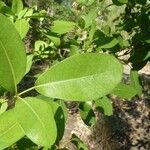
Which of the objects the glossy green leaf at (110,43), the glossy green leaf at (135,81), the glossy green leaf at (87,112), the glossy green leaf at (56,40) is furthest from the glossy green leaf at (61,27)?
the glossy green leaf at (135,81)

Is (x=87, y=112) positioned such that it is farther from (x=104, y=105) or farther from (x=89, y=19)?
(x=89, y=19)

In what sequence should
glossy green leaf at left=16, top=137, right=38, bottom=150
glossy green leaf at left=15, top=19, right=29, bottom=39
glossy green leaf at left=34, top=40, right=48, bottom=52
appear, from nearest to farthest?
glossy green leaf at left=16, top=137, right=38, bottom=150, glossy green leaf at left=15, top=19, right=29, bottom=39, glossy green leaf at left=34, top=40, right=48, bottom=52

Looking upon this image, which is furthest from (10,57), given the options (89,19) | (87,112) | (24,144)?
(89,19)

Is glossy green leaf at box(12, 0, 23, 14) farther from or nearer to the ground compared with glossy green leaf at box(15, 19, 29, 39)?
nearer to the ground

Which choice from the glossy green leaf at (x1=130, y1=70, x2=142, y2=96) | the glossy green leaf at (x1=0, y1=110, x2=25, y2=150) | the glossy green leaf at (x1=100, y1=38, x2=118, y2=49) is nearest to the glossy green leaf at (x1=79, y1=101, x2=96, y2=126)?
the glossy green leaf at (x1=100, y1=38, x2=118, y2=49)

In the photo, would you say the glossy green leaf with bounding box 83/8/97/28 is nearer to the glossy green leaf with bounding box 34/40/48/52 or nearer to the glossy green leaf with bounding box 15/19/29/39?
the glossy green leaf with bounding box 34/40/48/52

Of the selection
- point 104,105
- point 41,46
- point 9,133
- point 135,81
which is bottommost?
point 135,81
